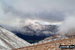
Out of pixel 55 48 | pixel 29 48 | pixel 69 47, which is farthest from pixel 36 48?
pixel 69 47

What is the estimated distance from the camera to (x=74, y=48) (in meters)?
44.5

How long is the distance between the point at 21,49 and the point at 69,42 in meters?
14.5

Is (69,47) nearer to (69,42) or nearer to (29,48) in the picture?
(69,42)

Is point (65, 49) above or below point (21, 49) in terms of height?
below

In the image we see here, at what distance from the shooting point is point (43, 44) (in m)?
48.2

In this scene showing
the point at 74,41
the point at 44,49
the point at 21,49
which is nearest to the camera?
the point at 74,41

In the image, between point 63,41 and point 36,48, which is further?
point 36,48

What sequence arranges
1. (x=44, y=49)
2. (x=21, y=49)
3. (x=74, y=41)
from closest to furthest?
(x=74, y=41)
(x=44, y=49)
(x=21, y=49)

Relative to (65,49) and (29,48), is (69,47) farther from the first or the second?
(29,48)

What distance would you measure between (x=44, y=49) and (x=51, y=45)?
2.40 meters

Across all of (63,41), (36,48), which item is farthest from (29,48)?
(63,41)

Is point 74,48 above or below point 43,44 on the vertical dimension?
below

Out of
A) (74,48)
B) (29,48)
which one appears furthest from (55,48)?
(29,48)

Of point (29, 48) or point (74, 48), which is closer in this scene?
point (74, 48)
